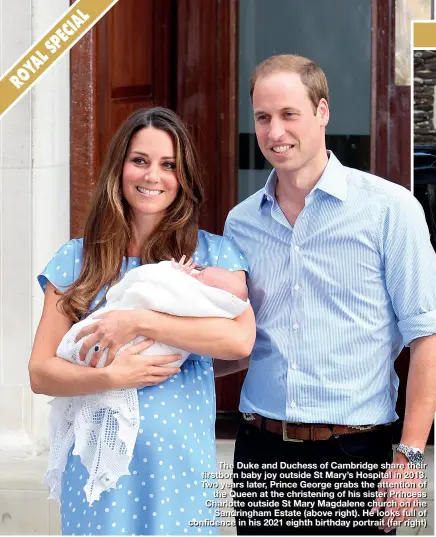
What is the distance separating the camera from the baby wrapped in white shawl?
224 centimetres

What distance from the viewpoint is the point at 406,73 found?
3.94 meters

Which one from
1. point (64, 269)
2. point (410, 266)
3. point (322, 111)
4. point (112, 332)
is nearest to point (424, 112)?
point (322, 111)

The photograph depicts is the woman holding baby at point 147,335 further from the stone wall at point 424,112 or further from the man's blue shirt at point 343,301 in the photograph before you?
the stone wall at point 424,112

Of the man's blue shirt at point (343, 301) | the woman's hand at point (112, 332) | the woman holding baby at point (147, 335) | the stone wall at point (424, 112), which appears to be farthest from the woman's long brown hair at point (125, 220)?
the stone wall at point (424, 112)

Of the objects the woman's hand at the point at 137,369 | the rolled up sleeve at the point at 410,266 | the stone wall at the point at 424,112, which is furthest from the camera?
the stone wall at the point at 424,112

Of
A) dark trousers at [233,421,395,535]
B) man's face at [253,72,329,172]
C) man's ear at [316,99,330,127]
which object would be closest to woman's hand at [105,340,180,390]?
dark trousers at [233,421,395,535]

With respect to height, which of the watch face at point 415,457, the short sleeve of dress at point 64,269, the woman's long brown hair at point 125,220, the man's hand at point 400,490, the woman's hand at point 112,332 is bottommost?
the man's hand at point 400,490

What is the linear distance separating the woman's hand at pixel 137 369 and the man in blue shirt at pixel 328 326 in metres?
0.32

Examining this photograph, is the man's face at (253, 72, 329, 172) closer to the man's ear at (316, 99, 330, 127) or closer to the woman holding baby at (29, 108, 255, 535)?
the man's ear at (316, 99, 330, 127)

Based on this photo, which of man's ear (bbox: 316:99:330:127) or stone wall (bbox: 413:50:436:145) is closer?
man's ear (bbox: 316:99:330:127)

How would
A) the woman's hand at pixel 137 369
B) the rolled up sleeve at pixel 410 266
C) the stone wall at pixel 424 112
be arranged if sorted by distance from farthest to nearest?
the stone wall at pixel 424 112 < the rolled up sleeve at pixel 410 266 < the woman's hand at pixel 137 369

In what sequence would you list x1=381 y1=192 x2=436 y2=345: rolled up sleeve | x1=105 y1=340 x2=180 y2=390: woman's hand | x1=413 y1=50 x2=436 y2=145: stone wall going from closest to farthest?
x1=105 y1=340 x2=180 y2=390: woman's hand → x1=381 y1=192 x2=436 y2=345: rolled up sleeve → x1=413 y1=50 x2=436 y2=145: stone wall

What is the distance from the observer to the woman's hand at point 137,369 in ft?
7.29

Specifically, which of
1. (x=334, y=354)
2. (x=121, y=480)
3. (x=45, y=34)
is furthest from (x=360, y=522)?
(x=45, y=34)
